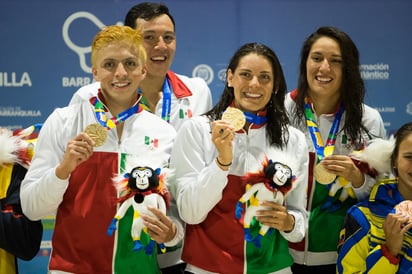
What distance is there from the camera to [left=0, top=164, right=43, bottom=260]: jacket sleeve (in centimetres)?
307

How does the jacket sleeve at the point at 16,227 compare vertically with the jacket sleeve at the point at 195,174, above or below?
below

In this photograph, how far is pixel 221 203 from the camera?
9.84ft

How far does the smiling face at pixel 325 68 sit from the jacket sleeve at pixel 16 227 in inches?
65.3

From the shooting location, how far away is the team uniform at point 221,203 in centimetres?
293

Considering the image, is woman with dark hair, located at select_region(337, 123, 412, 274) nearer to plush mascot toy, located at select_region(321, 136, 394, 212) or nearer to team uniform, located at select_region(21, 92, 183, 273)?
plush mascot toy, located at select_region(321, 136, 394, 212)

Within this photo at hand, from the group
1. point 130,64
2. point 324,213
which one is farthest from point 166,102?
point 324,213

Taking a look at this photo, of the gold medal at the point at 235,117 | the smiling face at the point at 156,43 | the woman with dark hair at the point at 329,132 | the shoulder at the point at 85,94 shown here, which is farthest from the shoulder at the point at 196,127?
the smiling face at the point at 156,43

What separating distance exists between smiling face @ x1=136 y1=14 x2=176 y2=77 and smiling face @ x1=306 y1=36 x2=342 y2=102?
842mm

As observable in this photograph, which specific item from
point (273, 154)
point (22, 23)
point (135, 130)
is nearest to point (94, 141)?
point (135, 130)

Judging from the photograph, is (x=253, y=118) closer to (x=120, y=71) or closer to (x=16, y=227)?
(x=120, y=71)

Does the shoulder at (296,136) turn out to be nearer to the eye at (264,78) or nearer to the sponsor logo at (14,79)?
the eye at (264,78)

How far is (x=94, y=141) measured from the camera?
9.40 ft

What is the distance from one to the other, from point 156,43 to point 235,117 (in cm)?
101

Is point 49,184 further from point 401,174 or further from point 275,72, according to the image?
point 401,174
